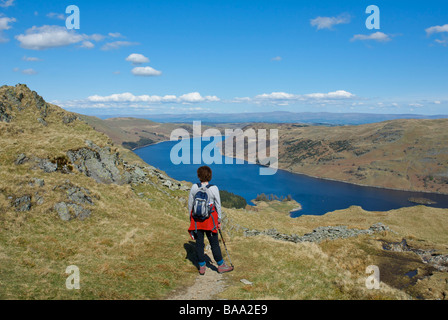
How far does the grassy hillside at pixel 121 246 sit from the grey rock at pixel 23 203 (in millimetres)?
52

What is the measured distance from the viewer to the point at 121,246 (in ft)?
51.4

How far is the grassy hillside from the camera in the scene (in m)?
10.8

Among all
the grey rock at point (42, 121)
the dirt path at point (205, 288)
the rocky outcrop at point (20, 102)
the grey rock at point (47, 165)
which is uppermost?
the rocky outcrop at point (20, 102)

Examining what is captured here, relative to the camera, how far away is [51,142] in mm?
27641

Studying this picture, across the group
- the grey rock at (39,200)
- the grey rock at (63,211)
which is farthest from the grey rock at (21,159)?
the grey rock at (63,211)

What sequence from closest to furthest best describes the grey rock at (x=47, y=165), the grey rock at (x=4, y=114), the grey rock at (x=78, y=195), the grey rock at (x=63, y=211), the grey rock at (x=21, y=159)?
the grey rock at (x=63, y=211), the grey rock at (x=78, y=195), the grey rock at (x=21, y=159), the grey rock at (x=47, y=165), the grey rock at (x=4, y=114)

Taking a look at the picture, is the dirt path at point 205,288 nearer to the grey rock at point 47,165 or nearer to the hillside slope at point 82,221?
the hillside slope at point 82,221

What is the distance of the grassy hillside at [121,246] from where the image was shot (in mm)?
10812

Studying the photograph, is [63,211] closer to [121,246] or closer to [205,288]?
[121,246]

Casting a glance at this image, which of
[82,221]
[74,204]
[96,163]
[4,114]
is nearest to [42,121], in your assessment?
[4,114]

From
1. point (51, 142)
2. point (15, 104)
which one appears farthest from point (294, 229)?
point (15, 104)

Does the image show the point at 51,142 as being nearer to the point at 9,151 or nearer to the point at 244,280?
the point at 9,151

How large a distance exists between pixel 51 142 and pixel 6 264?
19.2 m

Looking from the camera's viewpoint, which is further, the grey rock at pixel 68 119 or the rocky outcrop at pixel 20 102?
the grey rock at pixel 68 119
